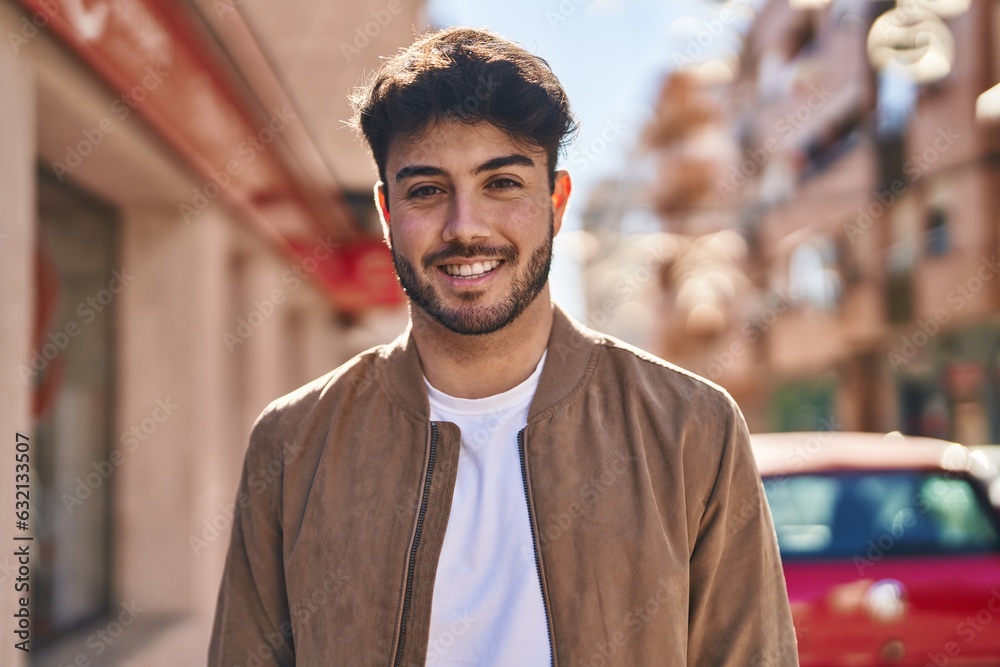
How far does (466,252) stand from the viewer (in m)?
2.06

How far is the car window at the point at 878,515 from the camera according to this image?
4.84m

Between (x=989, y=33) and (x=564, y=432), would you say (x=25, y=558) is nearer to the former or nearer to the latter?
(x=564, y=432)

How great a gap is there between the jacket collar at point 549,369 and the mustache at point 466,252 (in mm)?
246

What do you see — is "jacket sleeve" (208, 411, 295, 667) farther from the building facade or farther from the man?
the building facade

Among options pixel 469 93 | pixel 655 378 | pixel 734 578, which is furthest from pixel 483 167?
pixel 734 578

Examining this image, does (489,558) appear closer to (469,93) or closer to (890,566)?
(469,93)

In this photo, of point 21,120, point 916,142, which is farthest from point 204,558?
point 916,142

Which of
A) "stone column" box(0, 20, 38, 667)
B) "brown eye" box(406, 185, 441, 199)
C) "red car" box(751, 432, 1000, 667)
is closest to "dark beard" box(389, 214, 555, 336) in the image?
"brown eye" box(406, 185, 441, 199)

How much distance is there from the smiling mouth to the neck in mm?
132

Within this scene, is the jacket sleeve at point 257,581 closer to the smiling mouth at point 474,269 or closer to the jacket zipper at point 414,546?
the jacket zipper at point 414,546

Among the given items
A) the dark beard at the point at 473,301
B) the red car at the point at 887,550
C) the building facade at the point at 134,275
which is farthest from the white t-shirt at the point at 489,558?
the red car at the point at 887,550

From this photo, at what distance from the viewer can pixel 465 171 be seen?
6.80 ft

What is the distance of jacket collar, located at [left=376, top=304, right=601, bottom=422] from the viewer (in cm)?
213

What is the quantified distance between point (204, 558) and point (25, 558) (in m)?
2.75
